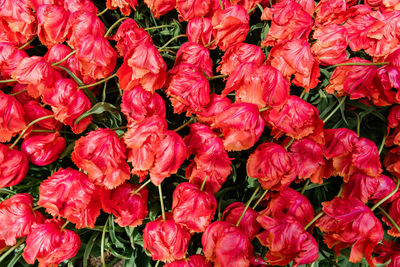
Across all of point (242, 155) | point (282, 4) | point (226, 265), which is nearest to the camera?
point (226, 265)

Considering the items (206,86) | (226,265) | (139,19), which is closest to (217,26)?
(206,86)

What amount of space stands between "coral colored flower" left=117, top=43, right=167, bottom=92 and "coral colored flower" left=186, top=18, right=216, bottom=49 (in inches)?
5.7

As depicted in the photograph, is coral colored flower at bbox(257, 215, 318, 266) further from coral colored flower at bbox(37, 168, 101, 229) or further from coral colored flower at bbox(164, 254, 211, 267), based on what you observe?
coral colored flower at bbox(37, 168, 101, 229)

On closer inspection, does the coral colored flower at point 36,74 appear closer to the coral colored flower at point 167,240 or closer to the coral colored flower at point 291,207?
the coral colored flower at point 167,240

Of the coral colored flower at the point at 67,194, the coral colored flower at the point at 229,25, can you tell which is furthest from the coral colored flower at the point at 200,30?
the coral colored flower at the point at 67,194

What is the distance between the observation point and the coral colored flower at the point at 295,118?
515 mm

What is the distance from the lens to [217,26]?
1.91 ft

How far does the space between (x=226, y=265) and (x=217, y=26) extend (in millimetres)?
449

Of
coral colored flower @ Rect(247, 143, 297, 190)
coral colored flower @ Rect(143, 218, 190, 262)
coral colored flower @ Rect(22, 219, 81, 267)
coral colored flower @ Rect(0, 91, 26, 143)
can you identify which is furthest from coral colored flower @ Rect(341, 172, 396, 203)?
coral colored flower @ Rect(0, 91, 26, 143)

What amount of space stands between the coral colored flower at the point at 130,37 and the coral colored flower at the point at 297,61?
25 cm

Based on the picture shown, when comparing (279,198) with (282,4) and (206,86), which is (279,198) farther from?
(282,4)

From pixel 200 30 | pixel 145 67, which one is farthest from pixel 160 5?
pixel 145 67

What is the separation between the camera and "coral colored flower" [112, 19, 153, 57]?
0.54 meters

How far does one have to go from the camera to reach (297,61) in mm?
517
